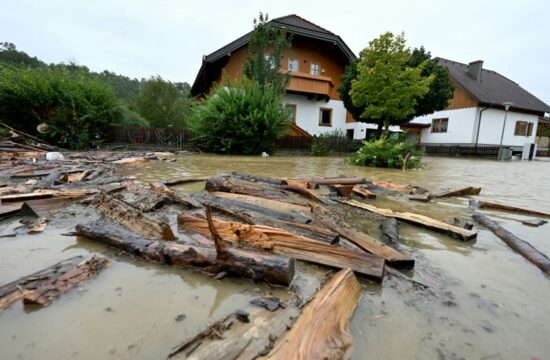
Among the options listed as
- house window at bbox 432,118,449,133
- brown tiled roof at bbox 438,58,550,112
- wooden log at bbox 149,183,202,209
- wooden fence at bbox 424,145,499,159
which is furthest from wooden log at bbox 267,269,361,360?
house window at bbox 432,118,449,133

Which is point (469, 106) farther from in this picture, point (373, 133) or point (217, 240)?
point (217, 240)

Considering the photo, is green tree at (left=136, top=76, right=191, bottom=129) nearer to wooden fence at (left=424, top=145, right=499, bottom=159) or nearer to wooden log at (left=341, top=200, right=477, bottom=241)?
wooden log at (left=341, top=200, right=477, bottom=241)

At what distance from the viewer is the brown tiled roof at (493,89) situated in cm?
2315

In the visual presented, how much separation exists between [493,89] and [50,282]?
34577 mm

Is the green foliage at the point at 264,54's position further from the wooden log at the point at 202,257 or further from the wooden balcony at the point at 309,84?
the wooden log at the point at 202,257

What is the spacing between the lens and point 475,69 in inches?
1022

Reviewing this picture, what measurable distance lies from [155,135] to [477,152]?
22841 millimetres

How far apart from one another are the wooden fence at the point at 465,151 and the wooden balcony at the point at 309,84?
1087 centimetres

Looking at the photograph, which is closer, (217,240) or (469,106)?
(217,240)

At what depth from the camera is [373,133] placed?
21.1 metres

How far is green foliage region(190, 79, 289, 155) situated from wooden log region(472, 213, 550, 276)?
434 inches

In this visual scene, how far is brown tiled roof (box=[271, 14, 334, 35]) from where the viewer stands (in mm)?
18172

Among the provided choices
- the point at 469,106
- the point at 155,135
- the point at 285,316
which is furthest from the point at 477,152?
the point at 285,316

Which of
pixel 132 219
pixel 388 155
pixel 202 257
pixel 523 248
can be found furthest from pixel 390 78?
pixel 202 257
